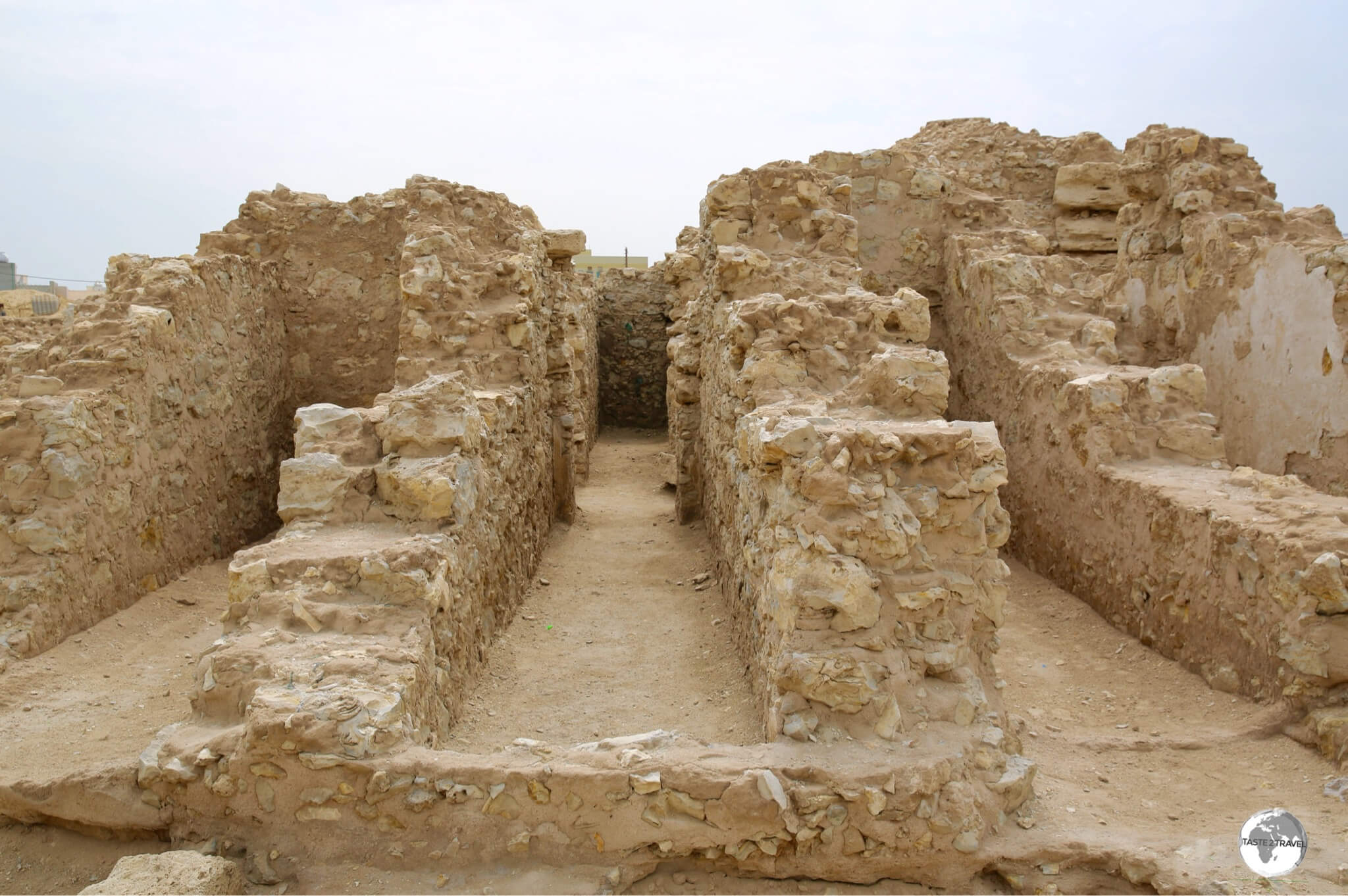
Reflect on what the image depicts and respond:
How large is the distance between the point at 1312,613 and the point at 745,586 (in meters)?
2.49

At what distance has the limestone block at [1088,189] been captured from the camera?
1073 cm

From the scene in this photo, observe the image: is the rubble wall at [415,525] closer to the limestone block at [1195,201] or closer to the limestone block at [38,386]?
the limestone block at [38,386]

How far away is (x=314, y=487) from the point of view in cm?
440

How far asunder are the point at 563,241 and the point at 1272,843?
6790 millimetres

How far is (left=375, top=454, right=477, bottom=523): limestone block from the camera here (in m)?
4.34

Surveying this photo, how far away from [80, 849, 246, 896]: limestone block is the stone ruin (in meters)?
0.14

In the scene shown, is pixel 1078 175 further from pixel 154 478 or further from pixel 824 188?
pixel 154 478

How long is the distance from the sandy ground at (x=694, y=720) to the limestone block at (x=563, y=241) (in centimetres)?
323

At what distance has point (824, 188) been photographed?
7.05m

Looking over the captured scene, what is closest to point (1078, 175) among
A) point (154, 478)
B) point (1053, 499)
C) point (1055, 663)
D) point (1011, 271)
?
point (1011, 271)

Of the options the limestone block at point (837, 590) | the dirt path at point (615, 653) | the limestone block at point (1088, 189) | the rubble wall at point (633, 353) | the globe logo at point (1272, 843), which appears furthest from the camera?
the rubble wall at point (633, 353)

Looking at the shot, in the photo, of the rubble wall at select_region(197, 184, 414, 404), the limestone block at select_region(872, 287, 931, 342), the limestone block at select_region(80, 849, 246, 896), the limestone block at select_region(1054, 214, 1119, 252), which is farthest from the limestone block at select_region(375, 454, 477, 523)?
the limestone block at select_region(1054, 214, 1119, 252)

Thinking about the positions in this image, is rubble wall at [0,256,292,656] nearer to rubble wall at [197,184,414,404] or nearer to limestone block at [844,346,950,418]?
rubble wall at [197,184,414,404]

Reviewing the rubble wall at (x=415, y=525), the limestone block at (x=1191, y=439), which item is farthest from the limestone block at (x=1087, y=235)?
the rubble wall at (x=415, y=525)
